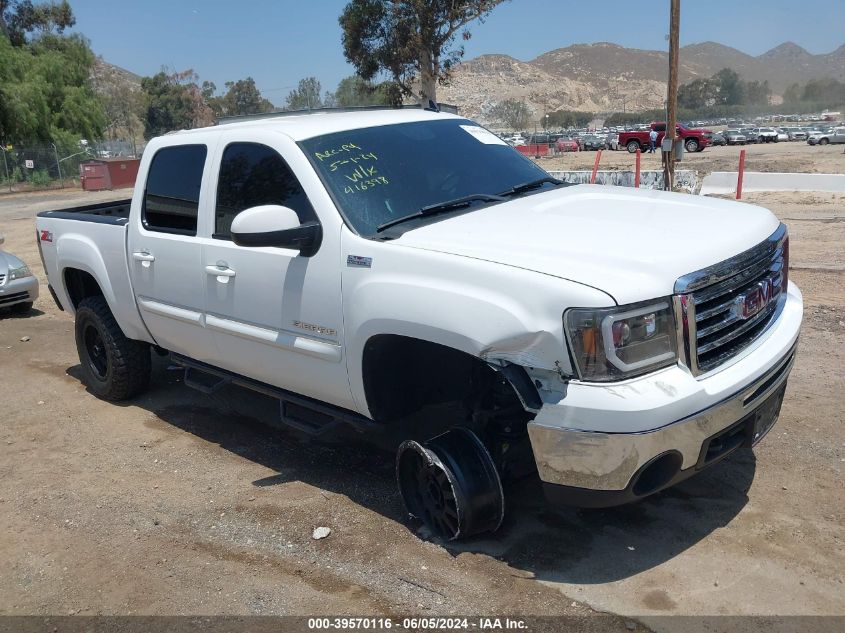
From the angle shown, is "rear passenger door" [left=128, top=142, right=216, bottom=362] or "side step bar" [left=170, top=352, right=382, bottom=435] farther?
"rear passenger door" [left=128, top=142, right=216, bottom=362]

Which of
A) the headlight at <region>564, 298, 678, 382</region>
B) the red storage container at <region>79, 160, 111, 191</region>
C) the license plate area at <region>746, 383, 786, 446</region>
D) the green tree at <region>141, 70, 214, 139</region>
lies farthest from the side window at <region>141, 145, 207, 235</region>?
the green tree at <region>141, 70, 214, 139</region>

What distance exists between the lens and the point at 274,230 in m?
3.68

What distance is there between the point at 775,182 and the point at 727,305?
18.2 metres

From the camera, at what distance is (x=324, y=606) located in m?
3.35

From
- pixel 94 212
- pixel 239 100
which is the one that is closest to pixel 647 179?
pixel 94 212

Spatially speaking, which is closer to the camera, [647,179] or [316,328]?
[316,328]

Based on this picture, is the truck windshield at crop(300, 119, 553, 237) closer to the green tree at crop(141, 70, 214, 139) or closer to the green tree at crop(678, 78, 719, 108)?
the green tree at crop(141, 70, 214, 139)

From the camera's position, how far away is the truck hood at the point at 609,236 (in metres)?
3.04

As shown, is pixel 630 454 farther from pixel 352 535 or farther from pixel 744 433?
pixel 352 535

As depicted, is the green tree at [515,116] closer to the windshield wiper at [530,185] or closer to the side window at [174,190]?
the side window at [174,190]

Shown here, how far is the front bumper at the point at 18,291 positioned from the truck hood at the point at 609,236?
7.27 meters

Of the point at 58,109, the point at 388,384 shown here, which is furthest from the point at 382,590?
the point at 58,109

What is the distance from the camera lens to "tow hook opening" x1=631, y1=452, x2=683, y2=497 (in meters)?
3.11

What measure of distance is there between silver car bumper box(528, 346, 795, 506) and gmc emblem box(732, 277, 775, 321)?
315mm
